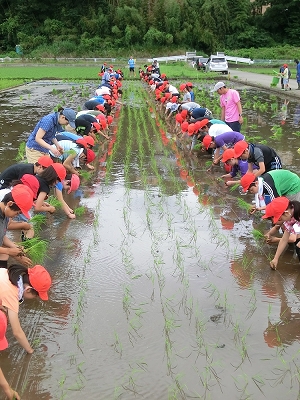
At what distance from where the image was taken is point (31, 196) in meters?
3.69

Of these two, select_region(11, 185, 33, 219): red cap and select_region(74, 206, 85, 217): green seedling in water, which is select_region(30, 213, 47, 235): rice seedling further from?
select_region(11, 185, 33, 219): red cap

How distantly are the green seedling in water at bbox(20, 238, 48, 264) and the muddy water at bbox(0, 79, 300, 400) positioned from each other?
0.08 m

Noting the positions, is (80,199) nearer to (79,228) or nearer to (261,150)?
(79,228)

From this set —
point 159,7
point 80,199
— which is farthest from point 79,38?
point 80,199

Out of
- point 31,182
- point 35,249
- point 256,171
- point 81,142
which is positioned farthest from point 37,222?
point 256,171

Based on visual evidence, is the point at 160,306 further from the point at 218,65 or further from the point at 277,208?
the point at 218,65

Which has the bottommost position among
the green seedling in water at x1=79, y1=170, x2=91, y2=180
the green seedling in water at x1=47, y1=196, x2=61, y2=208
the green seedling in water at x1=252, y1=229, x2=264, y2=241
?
the green seedling in water at x1=79, y1=170, x2=91, y2=180

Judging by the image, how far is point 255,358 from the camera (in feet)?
9.62

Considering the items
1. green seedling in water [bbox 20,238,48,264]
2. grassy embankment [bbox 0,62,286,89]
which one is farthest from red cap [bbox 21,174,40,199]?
grassy embankment [bbox 0,62,286,89]

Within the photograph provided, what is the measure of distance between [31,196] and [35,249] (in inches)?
34.0

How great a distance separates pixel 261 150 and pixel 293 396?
10.7 feet

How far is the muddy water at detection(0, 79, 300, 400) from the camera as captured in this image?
8.97 feet

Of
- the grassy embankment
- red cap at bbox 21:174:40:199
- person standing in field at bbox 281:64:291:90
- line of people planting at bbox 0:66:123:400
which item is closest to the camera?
line of people planting at bbox 0:66:123:400

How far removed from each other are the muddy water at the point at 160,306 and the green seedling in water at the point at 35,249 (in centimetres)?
8
